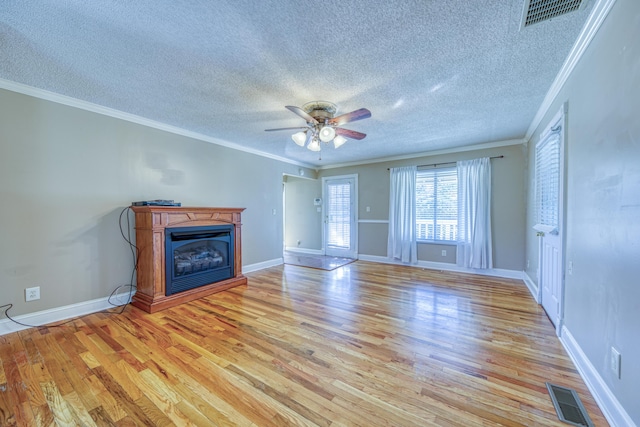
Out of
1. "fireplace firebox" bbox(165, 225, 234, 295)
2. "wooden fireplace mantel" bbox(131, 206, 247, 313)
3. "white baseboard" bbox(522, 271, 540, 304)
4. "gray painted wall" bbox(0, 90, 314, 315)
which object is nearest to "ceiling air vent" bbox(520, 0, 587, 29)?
"white baseboard" bbox(522, 271, 540, 304)

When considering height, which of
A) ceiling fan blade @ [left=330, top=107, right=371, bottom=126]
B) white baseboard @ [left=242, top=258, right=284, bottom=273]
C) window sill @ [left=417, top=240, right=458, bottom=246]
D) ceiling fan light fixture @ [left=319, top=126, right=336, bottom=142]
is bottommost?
white baseboard @ [left=242, top=258, right=284, bottom=273]

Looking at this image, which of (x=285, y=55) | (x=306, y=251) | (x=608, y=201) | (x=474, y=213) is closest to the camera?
(x=608, y=201)

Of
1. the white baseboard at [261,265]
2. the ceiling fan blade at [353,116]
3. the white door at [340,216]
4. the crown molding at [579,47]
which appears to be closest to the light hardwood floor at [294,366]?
the white baseboard at [261,265]

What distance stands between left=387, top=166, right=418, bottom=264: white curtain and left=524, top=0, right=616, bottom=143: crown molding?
2.55 meters

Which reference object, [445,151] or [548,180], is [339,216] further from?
[548,180]

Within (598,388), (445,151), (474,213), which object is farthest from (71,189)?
(474,213)

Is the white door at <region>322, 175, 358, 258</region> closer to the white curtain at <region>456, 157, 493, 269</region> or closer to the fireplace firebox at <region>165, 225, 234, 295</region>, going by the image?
the white curtain at <region>456, 157, 493, 269</region>

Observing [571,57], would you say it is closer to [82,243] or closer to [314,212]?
[82,243]

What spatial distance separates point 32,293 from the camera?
8.49 ft

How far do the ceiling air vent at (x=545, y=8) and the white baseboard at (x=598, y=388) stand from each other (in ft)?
7.39

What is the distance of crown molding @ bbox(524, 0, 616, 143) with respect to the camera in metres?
1.51

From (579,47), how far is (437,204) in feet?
11.3

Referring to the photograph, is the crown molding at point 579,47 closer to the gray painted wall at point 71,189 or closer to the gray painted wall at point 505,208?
the gray painted wall at point 505,208

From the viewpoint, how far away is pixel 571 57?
1996 mm
